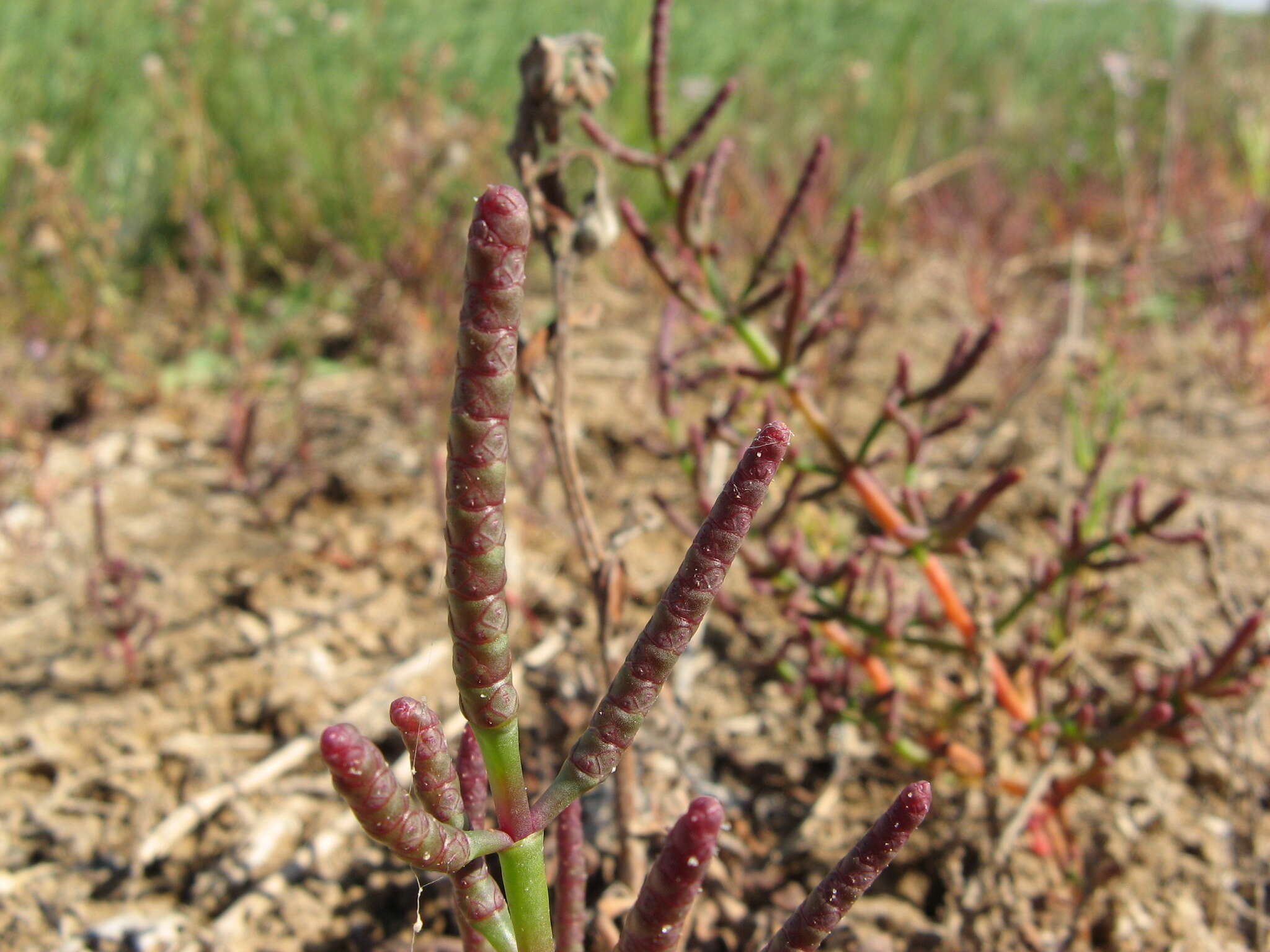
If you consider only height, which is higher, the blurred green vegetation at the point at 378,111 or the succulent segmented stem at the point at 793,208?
the blurred green vegetation at the point at 378,111

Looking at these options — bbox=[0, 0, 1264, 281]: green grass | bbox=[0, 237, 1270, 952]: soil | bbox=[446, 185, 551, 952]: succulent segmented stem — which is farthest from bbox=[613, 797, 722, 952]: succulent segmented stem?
bbox=[0, 0, 1264, 281]: green grass

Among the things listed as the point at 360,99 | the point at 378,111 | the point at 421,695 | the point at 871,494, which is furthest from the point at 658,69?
the point at 378,111

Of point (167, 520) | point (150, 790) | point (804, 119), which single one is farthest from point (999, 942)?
point (804, 119)

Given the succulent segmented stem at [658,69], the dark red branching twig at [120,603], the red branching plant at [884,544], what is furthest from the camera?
the dark red branching twig at [120,603]

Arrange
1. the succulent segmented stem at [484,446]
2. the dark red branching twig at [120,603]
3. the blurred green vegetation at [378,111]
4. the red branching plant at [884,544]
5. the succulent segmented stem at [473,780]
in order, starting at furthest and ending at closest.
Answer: the blurred green vegetation at [378,111] → the dark red branching twig at [120,603] → the red branching plant at [884,544] → the succulent segmented stem at [473,780] → the succulent segmented stem at [484,446]

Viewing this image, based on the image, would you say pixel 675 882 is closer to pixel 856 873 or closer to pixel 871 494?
pixel 856 873

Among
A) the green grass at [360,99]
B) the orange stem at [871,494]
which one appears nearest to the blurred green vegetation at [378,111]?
the green grass at [360,99]

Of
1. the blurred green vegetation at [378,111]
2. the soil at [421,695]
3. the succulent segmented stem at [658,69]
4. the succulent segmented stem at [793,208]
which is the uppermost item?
the blurred green vegetation at [378,111]

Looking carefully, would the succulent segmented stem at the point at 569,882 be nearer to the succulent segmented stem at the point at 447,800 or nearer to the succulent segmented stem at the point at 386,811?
the succulent segmented stem at the point at 447,800
